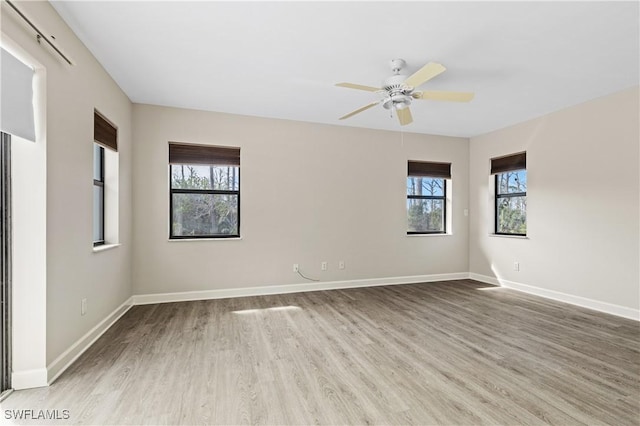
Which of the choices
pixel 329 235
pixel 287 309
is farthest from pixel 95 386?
pixel 329 235

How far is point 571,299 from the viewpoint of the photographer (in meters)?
4.04

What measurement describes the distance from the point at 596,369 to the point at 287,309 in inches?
115

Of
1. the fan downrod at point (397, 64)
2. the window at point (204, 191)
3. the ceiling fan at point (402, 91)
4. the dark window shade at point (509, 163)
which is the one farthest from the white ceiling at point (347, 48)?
the dark window shade at point (509, 163)

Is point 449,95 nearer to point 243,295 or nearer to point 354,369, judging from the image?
point 354,369

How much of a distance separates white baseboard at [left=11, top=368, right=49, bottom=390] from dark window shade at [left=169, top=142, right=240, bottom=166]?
2.74m

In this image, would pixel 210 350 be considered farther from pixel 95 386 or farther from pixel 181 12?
pixel 181 12

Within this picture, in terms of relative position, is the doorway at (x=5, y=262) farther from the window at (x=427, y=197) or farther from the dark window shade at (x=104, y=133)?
the window at (x=427, y=197)

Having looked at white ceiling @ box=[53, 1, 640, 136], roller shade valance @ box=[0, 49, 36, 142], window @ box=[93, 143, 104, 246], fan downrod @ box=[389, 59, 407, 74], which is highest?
white ceiling @ box=[53, 1, 640, 136]

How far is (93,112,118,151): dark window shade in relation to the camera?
2.88m

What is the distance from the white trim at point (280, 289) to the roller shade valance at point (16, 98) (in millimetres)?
2632

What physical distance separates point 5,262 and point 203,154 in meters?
2.59

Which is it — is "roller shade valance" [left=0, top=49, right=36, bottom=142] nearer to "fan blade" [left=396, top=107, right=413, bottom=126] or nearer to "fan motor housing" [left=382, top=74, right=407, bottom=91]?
"fan motor housing" [left=382, top=74, right=407, bottom=91]

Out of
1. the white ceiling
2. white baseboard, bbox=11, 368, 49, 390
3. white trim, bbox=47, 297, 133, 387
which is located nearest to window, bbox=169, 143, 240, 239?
the white ceiling

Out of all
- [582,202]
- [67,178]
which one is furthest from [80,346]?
[582,202]
